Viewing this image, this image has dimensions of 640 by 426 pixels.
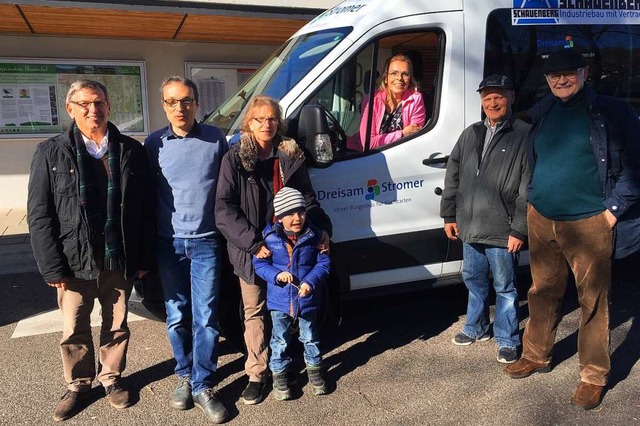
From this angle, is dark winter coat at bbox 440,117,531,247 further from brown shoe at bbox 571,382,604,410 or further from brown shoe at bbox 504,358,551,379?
brown shoe at bbox 571,382,604,410

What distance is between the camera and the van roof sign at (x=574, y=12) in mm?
4047

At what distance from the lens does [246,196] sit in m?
3.15

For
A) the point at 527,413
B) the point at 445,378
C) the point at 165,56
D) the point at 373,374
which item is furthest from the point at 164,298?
the point at 165,56

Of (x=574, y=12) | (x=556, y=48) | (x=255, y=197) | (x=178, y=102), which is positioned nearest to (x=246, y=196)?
(x=255, y=197)

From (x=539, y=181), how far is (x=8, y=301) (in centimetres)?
448

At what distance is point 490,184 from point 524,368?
113 centimetres

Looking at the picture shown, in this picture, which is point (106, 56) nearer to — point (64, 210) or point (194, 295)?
point (64, 210)

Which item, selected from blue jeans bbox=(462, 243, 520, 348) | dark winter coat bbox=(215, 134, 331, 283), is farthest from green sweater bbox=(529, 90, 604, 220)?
dark winter coat bbox=(215, 134, 331, 283)

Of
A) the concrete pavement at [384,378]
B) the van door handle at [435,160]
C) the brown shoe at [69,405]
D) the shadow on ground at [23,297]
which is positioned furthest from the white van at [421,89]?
the shadow on ground at [23,297]

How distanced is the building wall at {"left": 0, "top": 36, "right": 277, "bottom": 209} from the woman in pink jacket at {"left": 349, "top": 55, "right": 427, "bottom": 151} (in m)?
5.72

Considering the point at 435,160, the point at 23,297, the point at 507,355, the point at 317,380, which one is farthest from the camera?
the point at 23,297

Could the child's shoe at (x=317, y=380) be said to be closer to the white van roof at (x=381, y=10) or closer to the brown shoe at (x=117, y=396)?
→ the brown shoe at (x=117, y=396)

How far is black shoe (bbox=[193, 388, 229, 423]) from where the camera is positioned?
311 cm

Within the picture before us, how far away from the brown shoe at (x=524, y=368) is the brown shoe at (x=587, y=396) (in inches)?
13.3
